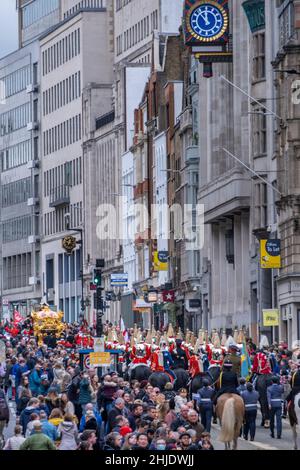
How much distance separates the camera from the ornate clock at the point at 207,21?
91.9 m

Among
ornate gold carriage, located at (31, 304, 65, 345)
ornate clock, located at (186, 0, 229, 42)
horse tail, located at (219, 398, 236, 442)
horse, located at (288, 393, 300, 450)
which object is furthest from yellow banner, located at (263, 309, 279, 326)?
ornate clock, located at (186, 0, 229, 42)

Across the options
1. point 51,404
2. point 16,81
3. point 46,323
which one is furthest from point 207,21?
point 16,81

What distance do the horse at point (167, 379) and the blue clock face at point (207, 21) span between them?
141 feet

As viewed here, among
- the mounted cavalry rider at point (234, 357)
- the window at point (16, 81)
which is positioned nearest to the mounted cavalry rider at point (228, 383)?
the mounted cavalry rider at point (234, 357)

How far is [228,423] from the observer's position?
38.3 meters

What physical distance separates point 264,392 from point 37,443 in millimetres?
18136

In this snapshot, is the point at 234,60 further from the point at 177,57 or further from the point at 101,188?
the point at 101,188

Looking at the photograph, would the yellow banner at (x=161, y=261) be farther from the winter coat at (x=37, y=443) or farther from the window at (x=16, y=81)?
the winter coat at (x=37, y=443)

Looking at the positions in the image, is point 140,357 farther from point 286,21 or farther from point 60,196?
point 60,196

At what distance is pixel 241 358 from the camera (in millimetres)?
51656

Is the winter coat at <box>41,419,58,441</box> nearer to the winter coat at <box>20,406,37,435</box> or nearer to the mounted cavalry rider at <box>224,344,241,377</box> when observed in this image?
the winter coat at <box>20,406,37,435</box>

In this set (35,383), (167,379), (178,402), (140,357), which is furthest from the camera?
(140,357)

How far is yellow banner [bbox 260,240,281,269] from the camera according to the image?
244 feet

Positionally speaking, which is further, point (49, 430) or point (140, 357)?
point (140, 357)
